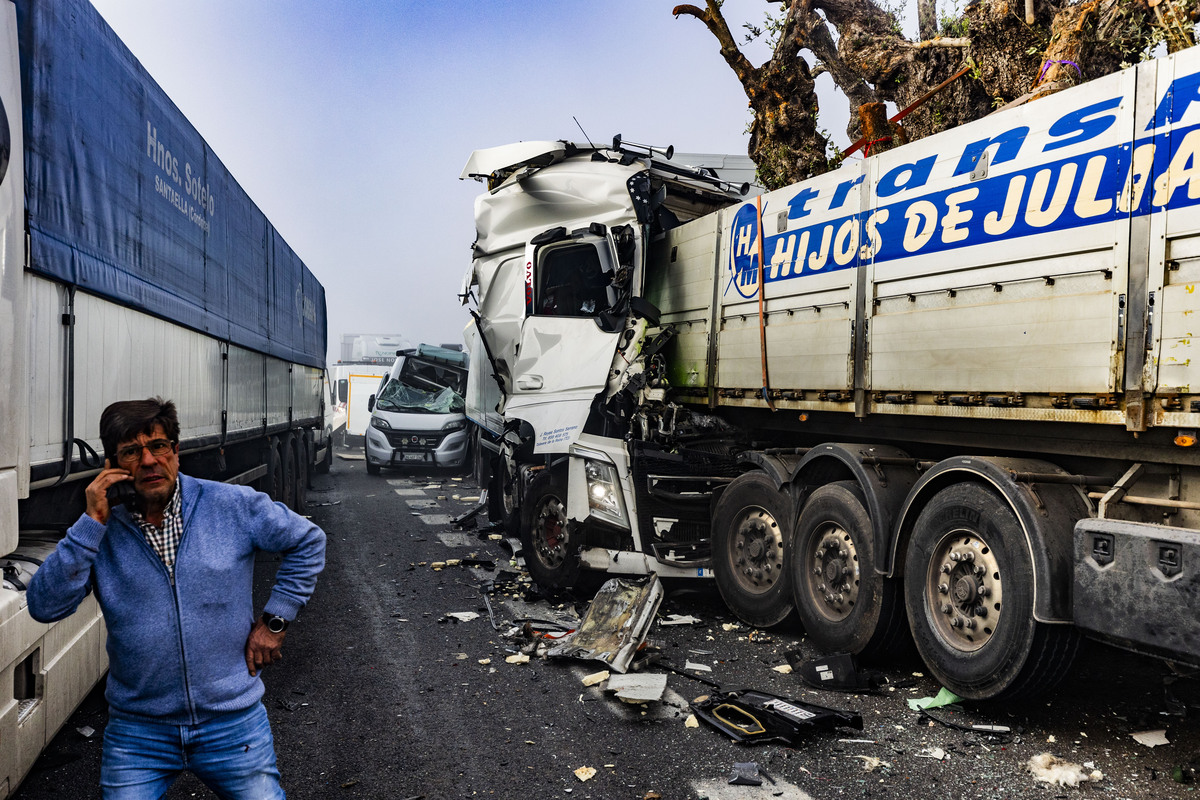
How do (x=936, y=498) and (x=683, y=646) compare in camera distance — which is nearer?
(x=936, y=498)

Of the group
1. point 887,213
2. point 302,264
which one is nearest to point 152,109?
point 887,213

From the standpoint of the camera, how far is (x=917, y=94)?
12.9 meters

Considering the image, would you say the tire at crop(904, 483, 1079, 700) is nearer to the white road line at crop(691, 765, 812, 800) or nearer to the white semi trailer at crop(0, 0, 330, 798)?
the white road line at crop(691, 765, 812, 800)

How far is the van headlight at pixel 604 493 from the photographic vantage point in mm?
6887

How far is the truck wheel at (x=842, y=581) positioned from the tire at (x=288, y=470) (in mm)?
7725

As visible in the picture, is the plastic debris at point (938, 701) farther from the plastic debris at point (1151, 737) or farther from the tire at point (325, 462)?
the tire at point (325, 462)

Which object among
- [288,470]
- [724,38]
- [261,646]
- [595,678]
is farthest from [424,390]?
[261,646]

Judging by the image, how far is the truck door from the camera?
746 centimetres

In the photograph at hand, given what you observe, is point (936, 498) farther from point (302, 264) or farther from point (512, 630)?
point (302, 264)

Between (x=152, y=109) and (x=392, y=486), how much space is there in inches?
429

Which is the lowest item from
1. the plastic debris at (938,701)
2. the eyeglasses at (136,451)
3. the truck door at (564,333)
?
the plastic debris at (938,701)

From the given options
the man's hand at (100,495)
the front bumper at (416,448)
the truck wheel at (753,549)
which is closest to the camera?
the man's hand at (100,495)

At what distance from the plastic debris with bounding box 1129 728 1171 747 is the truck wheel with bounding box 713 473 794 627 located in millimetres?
2236

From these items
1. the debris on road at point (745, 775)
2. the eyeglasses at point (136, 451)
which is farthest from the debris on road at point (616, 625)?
the eyeglasses at point (136, 451)
